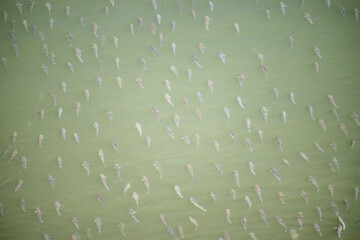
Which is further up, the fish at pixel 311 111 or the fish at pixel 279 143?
the fish at pixel 311 111

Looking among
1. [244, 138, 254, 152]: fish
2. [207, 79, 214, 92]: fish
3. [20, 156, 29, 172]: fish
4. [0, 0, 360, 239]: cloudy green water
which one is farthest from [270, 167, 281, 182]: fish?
[20, 156, 29, 172]: fish

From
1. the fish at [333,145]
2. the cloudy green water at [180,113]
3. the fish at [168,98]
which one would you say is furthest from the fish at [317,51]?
the fish at [168,98]

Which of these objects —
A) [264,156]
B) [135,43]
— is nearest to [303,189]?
[264,156]

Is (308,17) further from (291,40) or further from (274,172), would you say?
(274,172)

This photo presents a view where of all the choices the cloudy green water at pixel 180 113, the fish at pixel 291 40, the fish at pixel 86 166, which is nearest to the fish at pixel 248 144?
the cloudy green water at pixel 180 113

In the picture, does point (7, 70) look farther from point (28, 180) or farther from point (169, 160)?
point (169, 160)

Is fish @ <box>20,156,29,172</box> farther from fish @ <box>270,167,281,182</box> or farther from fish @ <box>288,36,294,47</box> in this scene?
fish @ <box>288,36,294,47</box>

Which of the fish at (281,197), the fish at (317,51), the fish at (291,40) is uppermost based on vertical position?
the fish at (291,40)

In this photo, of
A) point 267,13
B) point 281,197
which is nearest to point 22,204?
point 281,197

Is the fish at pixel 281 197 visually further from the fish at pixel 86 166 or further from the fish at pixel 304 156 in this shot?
the fish at pixel 86 166
